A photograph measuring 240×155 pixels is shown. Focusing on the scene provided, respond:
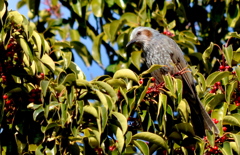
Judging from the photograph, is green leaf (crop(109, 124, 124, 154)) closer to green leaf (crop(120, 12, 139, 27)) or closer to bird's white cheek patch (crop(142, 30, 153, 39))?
green leaf (crop(120, 12, 139, 27))

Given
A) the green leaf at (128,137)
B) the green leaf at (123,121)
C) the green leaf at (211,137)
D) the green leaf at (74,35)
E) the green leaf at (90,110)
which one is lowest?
the green leaf at (211,137)

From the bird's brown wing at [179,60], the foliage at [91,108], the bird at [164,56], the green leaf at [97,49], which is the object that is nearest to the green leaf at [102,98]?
the foliage at [91,108]

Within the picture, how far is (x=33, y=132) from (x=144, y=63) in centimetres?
254

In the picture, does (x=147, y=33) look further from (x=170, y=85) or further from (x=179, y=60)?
(x=170, y=85)

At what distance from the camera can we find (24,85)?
357 cm

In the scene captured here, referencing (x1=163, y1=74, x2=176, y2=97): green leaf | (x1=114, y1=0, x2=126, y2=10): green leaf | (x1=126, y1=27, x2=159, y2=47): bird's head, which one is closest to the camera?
(x1=163, y1=74, x2=176, y2=97): green leaf

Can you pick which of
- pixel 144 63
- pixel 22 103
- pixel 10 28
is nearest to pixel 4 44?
pixel 10 28

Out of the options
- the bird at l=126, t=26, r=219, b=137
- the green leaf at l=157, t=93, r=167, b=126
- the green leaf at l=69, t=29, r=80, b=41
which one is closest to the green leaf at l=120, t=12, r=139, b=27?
the bird at l=126, t=26, r=219, b=137

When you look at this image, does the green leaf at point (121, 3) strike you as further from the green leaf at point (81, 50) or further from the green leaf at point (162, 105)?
the green leaf at point (162, 105)

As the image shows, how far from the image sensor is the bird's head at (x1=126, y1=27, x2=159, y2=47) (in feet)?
16.4

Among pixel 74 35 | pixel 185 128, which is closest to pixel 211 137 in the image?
pixel 185 128

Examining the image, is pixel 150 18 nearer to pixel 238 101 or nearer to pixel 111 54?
pixel 111 54

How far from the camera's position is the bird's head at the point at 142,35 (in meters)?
5.00

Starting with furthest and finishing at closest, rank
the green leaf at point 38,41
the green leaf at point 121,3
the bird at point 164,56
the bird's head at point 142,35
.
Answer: the green leaf at point 121,3 < the bird's head at point 142,35 < the bird at point 164,56 < the green leaf at point 38,41
